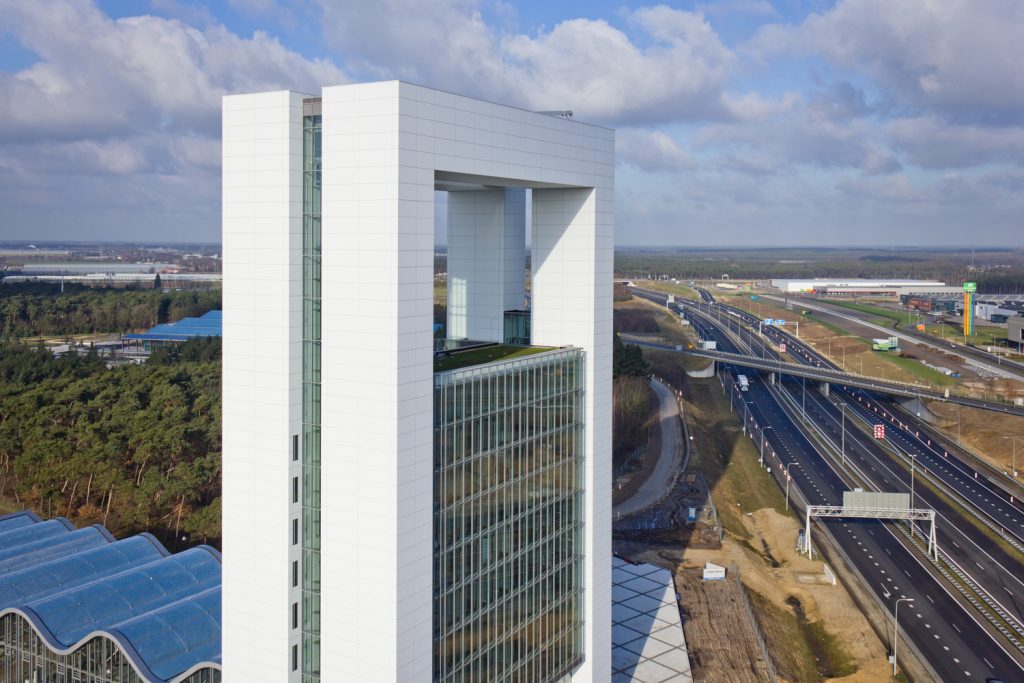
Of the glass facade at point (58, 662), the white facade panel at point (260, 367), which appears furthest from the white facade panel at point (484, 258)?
the glass facade at point (58, 662)

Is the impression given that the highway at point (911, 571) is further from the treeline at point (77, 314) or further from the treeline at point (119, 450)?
the treeline at point (77, 314)

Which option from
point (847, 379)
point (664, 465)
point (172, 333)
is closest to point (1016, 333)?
point (847, 379)

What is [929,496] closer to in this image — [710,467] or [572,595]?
[710,467]

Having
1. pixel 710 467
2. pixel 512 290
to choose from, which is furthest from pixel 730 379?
pixel 512 290

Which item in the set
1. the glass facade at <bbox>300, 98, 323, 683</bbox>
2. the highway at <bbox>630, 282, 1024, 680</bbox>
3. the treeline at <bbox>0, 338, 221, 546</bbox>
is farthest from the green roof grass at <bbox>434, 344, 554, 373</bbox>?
the highway at <bbox>630, 282, 1024, 680</bbox>

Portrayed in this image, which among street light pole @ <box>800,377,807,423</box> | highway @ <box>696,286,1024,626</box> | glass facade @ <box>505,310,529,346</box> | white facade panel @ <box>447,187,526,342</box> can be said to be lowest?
highway @ <box>696,286,1024,626</box>

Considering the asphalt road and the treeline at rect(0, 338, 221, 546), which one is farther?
the treeline at rect(0, 338, 221, 546)

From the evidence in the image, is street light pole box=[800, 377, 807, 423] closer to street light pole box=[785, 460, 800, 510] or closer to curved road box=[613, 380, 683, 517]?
curved road box=[613, 380, 683, 517]

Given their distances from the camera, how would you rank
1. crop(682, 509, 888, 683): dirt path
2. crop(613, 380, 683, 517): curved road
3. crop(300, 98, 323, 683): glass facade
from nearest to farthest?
crop(300, 98, 323, 683): glass facade, crop(682, 509, 888, 683): dirt path, crop(613, 380, 683, 517): curved road
